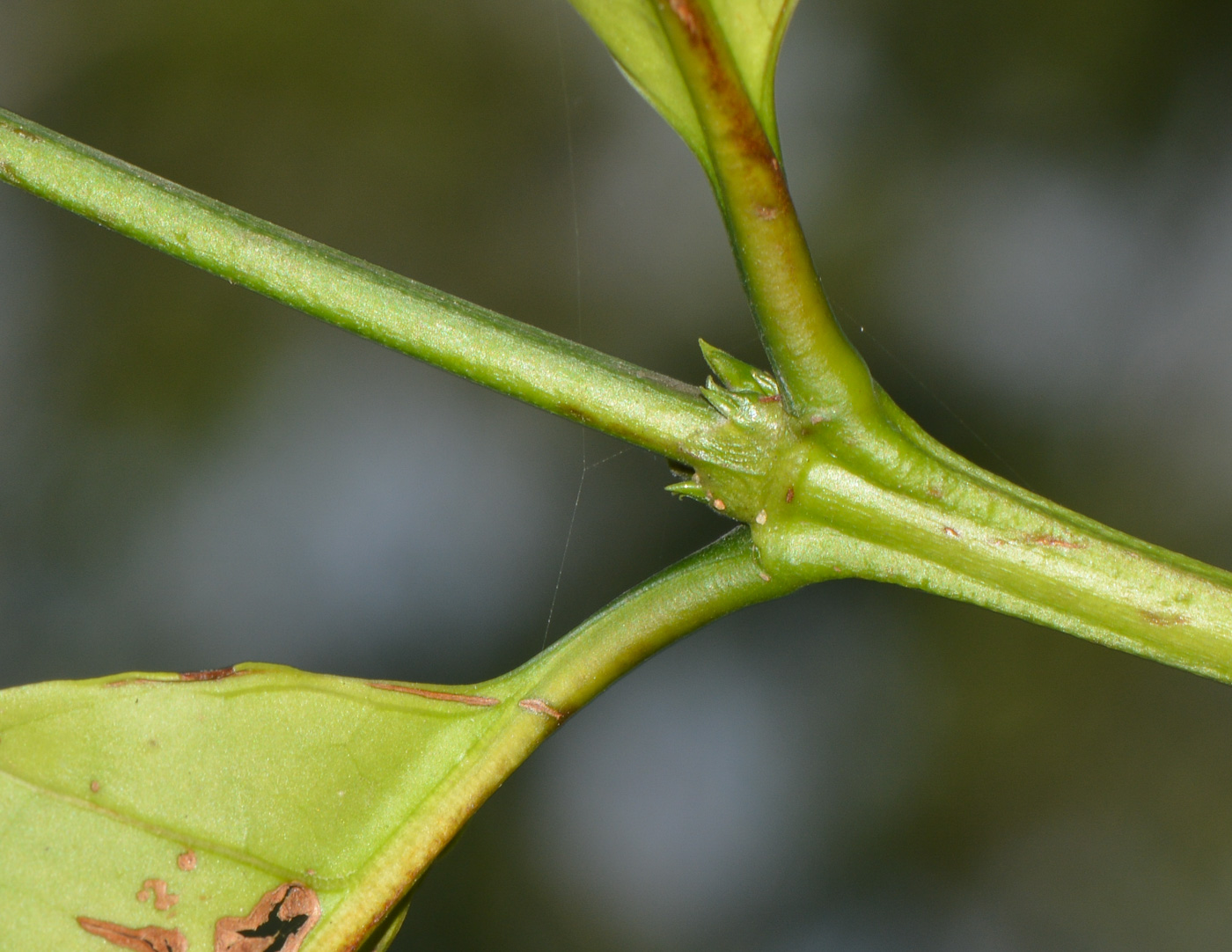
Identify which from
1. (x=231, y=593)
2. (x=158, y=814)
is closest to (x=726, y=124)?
(x=158, y=814)

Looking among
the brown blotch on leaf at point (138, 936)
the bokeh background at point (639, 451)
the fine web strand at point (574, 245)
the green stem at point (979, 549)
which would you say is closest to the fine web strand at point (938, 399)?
the bokeh background at point (639, 451)

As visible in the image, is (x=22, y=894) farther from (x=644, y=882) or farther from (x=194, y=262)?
(x=644, y=882)

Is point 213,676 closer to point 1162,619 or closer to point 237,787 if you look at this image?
point 237,787

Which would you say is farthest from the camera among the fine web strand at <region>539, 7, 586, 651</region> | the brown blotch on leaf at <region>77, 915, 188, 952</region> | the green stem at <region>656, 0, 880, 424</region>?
the fine web strand at <region>539, 7, 586, 651</region>

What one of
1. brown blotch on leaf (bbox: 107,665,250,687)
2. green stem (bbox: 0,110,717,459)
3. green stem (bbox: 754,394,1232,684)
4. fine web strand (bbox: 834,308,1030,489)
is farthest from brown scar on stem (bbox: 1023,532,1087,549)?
fine web strand (bbox: 834,308,1030,489)

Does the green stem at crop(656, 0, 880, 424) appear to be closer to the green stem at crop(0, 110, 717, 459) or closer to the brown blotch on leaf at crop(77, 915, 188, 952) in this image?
the green stem at crop(0, 110, 717, 459)

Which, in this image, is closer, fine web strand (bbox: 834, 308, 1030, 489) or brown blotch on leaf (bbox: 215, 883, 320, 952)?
brown blotch on leaf (bbox: 215, 883, 320, 952)
